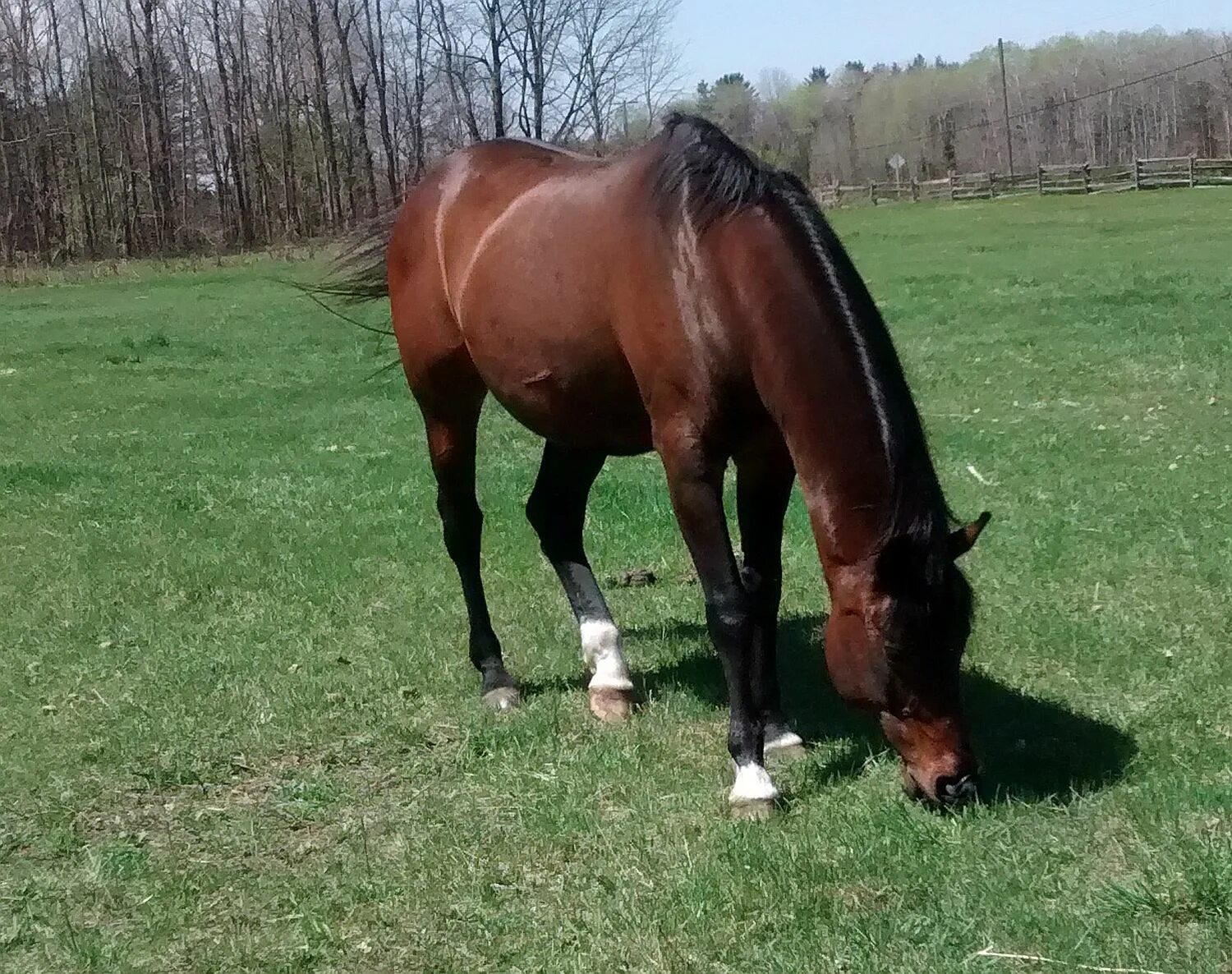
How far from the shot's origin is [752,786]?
3.79 m

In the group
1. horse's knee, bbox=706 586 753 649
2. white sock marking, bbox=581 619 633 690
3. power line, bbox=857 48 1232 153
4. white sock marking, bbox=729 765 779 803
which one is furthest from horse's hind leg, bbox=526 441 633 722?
power line, bbox=857 48 1232 153

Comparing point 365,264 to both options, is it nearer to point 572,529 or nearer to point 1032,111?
point 572,529

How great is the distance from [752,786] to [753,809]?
8 centimetres

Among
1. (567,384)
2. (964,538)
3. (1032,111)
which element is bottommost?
(964,538)

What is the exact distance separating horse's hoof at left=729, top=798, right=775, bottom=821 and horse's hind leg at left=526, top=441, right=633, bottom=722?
4.46ft

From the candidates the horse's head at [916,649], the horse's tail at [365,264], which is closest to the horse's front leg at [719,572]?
the horse's head at [916,649]

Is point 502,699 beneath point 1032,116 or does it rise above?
Answer: beneath

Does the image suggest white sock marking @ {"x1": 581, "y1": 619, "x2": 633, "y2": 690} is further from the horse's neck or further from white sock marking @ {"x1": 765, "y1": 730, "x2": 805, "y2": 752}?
the horse's neck

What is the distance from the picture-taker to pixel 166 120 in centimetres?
5112

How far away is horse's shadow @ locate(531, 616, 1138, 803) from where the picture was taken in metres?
3.75

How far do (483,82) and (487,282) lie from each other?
43423 mm

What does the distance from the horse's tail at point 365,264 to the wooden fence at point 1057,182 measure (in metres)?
39.0

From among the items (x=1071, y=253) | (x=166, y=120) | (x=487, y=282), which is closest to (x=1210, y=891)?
(x=487, y=282)

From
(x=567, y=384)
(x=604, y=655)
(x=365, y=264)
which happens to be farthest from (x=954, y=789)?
(x=365, y=264)
